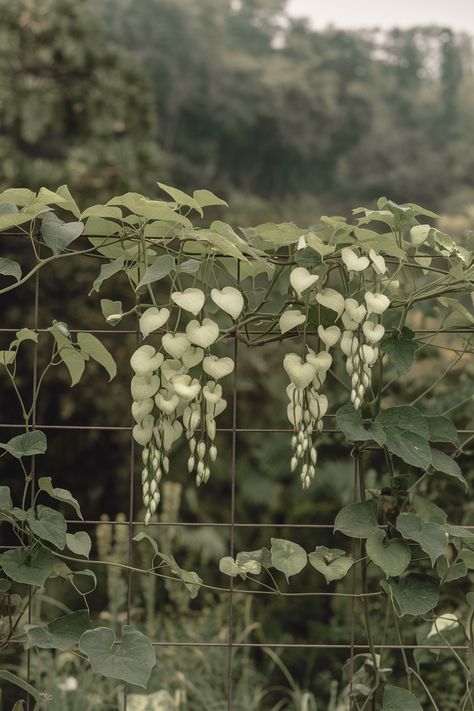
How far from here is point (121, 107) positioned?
4566 mm

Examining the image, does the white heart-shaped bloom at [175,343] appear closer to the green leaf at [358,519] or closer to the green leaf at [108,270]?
the green leaf at [108,270]

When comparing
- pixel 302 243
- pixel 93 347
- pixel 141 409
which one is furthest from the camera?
pixel 93 347

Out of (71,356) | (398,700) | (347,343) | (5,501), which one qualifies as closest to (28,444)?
(5,501)

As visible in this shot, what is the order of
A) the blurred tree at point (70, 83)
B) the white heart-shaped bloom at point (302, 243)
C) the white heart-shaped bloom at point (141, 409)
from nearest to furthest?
the white heart-shaped bloom at point (302, 243)
the white heart-shaped bloom at point (141, 409)
the blurred tree at point (70, 83)

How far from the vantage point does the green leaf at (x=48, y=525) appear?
1.50m

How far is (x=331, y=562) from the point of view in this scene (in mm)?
1561

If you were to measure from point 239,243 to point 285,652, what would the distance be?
7.17 feet

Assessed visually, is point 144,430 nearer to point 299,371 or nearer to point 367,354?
point 299,371

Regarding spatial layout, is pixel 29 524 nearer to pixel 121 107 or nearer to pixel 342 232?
pixel 342 232

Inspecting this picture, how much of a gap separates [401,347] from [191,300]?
1.21ft

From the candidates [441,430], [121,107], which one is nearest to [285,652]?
[441,430]

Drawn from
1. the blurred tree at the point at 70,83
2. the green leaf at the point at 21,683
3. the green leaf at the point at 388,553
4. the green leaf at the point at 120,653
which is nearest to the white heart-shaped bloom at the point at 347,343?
the green leaf at the point at 388,553

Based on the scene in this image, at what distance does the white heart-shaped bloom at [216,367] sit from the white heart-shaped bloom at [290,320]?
0.11 metres

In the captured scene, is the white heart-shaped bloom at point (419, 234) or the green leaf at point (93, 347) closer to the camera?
the white heart-shaped bloom at point (419, 234)
